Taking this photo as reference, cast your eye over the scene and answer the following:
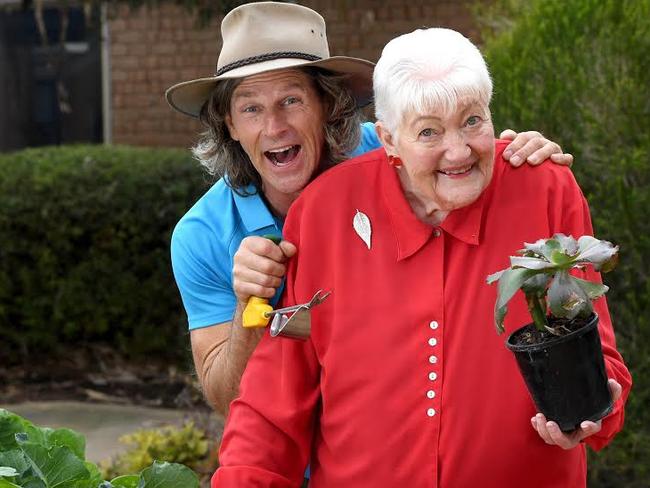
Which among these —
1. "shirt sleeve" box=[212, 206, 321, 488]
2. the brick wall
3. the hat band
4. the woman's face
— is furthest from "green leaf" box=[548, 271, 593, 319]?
the brick wall

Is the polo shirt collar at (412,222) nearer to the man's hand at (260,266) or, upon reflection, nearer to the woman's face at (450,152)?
the woman's face at (450,152)

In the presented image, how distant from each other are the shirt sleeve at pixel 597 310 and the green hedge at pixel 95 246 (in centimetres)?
517

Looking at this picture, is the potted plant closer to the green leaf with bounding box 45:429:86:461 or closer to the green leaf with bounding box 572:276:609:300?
the green leaf with bounding box 572:276:609:300

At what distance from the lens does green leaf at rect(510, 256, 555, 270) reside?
222cm

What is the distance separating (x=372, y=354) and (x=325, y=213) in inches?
13.1

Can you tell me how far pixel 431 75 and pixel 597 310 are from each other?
0.59 m

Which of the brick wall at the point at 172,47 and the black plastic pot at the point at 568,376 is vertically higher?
the black plastic pot at the point at 568,376

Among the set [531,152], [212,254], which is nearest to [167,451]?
[212,254]

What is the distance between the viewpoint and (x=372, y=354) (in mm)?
2566

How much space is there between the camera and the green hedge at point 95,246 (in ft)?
25.2

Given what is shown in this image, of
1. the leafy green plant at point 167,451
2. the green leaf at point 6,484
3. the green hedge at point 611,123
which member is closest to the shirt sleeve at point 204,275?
the green leaf at point 6,484

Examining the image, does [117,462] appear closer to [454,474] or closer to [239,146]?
[239,146]

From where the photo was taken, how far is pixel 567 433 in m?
2.36

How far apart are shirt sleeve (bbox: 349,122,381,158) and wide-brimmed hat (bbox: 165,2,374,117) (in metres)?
0.13
